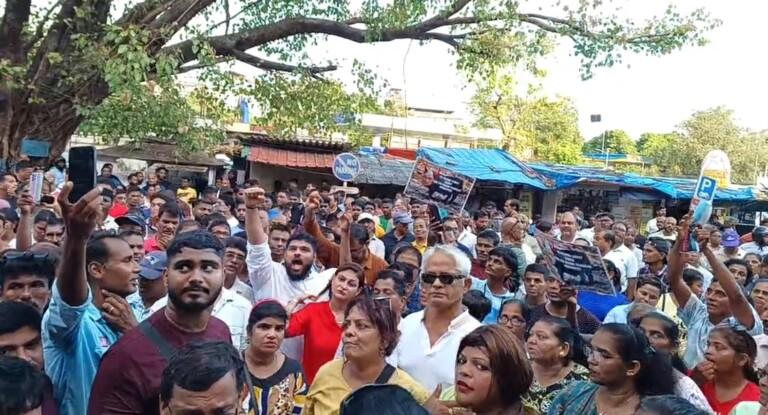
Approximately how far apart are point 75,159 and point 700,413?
2.17 metres

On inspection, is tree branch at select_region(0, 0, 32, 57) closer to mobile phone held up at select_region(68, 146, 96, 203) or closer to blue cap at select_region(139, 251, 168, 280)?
blue cap at select_region(139, 251, 168, 280)

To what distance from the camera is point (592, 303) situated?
5.21 m

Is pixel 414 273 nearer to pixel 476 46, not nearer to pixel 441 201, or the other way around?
pixel 441 201

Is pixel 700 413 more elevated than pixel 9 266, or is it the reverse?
pixel 9 266

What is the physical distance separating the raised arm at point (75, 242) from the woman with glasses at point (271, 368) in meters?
0.93

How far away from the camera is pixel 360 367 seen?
2879 millimetres

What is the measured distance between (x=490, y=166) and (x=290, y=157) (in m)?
5.29

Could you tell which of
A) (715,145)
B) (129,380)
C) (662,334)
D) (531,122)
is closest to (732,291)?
(662,334)

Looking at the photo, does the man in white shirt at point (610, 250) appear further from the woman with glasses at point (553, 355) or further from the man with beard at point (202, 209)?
the man with beard at point (202, 209)

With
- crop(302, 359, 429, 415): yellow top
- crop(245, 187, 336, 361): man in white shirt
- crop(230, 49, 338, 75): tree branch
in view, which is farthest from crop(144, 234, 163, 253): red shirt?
crop(230, 49, 338, 75): tree branch

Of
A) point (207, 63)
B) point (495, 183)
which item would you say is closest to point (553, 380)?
point (207, 63)

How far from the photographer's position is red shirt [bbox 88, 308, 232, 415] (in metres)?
2.09

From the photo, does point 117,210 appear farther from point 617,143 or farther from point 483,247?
point 617,143

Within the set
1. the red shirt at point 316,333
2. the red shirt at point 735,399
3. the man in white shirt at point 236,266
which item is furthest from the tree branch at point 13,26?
the red shirt at point 735,399
